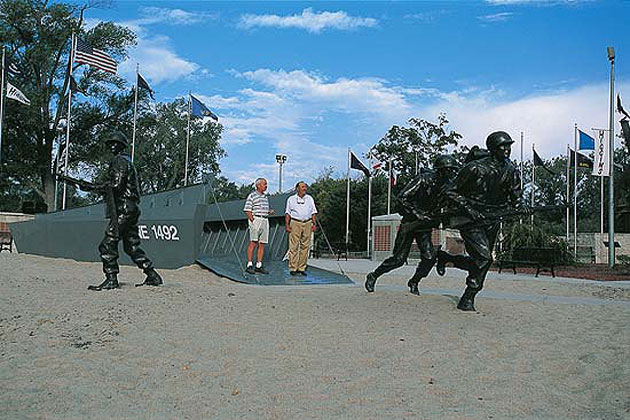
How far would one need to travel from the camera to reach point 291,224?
1238cm

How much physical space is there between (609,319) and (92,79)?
41670 mm

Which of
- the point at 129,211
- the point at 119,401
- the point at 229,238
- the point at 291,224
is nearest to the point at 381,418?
the point at 119,401

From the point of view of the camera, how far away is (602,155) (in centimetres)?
2831

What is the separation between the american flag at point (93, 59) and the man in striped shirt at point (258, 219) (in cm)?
1597

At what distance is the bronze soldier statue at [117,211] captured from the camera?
31.6ft

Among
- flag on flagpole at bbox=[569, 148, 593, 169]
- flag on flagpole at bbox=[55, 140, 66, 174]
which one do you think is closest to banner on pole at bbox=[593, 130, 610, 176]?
flag on flagpole at bbox=[569, 148, 593, 169]

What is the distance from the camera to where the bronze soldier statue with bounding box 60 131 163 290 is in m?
9.64

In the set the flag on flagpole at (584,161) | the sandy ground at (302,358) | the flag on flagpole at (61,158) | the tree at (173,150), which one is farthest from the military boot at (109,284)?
the tree at (173,150)

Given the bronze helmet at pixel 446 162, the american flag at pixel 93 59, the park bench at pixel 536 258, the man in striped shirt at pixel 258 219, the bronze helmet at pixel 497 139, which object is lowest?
the park bench at pixel 536 258

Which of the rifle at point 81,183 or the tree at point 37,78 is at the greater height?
the tree at point 37,78

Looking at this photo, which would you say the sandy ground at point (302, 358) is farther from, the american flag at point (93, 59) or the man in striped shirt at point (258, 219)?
the american flag at point (93, 59)

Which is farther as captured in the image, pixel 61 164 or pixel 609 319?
pixel 61 164

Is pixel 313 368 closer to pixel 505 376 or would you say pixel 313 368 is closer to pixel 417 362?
pixel 417 362

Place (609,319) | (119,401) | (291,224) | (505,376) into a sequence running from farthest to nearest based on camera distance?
(291,224) < (609,319) < (505,376) < (119,401)
